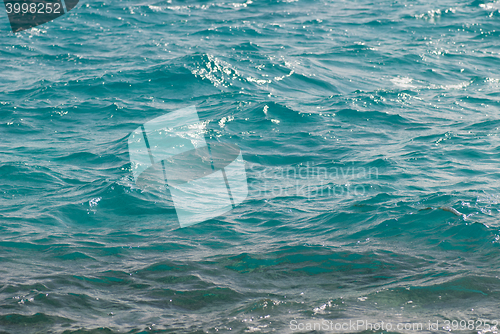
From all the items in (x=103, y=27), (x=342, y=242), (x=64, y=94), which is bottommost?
(x=342, y=242)

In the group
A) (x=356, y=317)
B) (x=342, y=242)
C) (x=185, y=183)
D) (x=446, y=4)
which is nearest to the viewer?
(x=356, y=317)

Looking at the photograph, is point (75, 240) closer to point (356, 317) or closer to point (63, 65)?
point (356, 317)

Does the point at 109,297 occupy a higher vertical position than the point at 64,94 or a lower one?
lower

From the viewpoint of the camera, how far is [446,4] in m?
27.2

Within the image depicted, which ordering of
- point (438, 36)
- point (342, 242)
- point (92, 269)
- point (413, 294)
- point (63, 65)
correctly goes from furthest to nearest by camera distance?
point (438, 36) < point (63, 65) < point (342, 242) < point (92, 269) < point (413, 294)

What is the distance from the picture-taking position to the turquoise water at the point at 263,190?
494 cm

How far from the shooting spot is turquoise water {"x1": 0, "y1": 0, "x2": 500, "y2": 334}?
4.94 m

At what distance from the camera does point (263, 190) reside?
8.48m

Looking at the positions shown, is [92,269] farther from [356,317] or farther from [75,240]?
[356,317]

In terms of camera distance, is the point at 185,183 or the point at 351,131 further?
the point at 351,131

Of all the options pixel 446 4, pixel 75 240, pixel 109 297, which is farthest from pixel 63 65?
pixel 446 4

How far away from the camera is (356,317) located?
4562 millimetres

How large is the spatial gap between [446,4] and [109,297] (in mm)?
28137

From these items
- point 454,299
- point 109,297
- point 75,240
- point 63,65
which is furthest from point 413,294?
point 63,65
